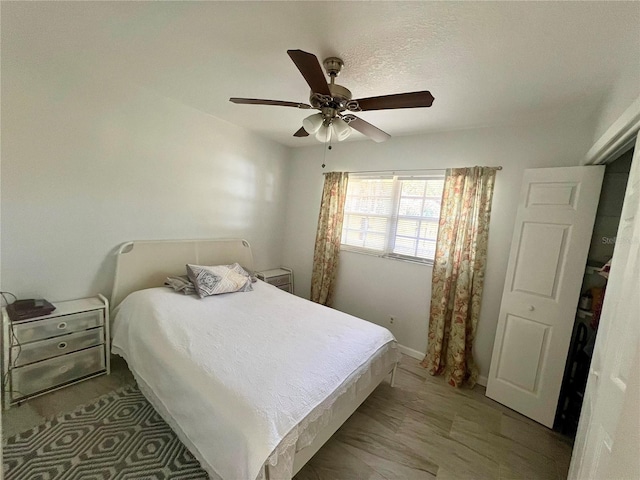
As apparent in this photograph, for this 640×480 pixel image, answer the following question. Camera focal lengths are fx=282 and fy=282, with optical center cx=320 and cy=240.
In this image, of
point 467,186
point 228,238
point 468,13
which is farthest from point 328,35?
point 228,238

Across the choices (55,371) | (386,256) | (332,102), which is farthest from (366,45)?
(55,371)

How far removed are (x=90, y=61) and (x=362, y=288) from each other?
3392mm

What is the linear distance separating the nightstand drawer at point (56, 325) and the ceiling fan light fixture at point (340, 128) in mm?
2427

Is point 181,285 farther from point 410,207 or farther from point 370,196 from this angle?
point 410,207

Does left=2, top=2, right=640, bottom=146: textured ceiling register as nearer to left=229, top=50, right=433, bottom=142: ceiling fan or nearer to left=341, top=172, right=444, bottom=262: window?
Result: left=229, top=50, right=433, bottom=142: ceiling fan

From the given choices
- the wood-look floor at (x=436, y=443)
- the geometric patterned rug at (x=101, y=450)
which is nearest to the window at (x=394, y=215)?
the wood-look floor at (x=436, y=443)

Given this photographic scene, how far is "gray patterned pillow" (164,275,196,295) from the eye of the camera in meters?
2.72

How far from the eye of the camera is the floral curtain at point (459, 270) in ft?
9.03

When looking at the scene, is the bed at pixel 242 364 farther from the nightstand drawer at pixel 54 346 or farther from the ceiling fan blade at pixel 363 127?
the ceiling fan blade at pixel 363 127

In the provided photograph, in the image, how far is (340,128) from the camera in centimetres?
189

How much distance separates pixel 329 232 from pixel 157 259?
2.02m

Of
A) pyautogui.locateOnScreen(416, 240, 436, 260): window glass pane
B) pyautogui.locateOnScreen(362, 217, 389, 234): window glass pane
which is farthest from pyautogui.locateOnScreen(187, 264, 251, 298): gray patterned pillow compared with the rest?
pyautogui.locateOnScreen(416, 240, 436, 260): window glass pane

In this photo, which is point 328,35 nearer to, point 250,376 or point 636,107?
point 636,107

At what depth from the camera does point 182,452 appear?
6.02ft
